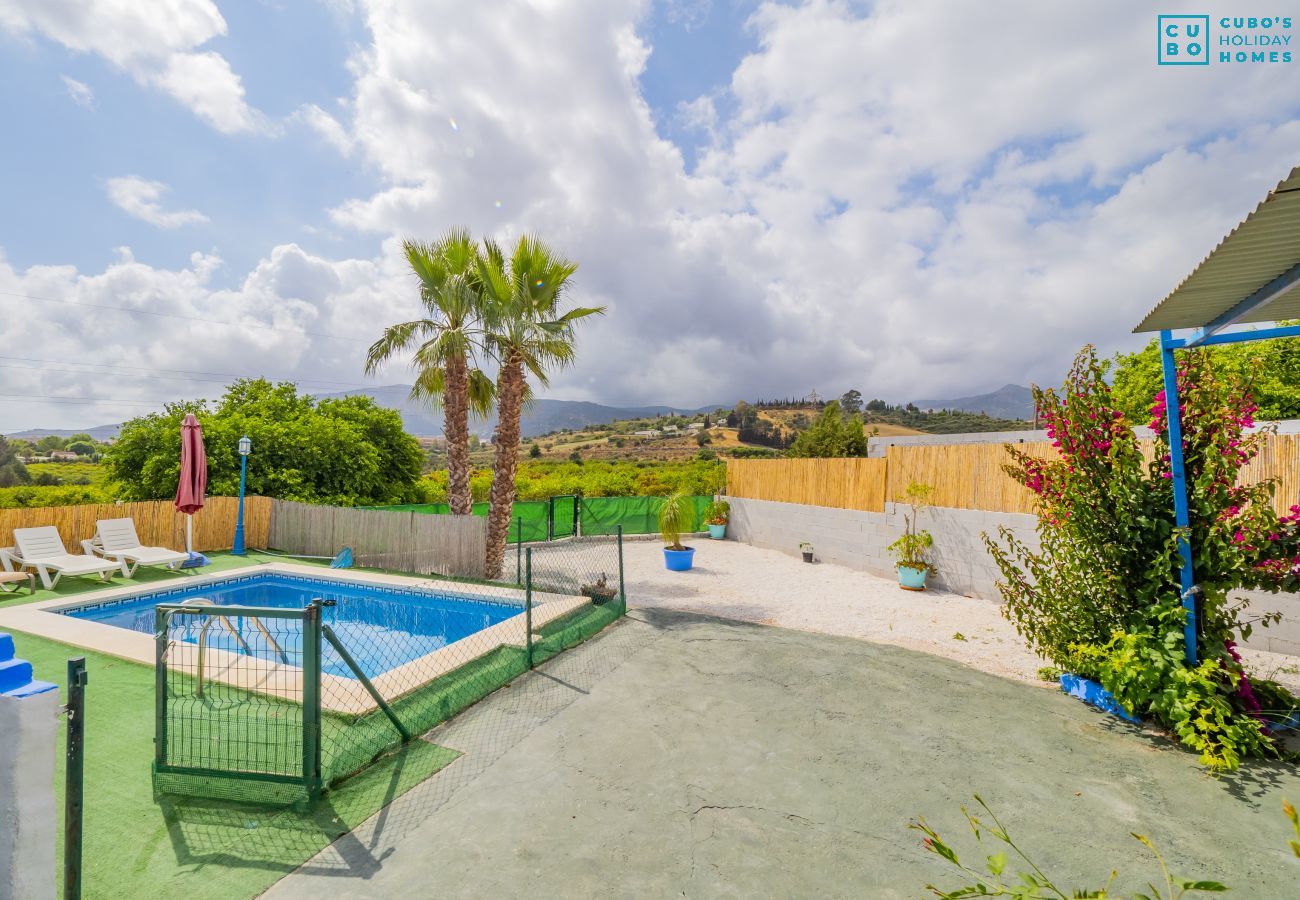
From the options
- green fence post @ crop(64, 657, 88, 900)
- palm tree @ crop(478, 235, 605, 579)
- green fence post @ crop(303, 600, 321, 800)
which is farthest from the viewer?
palm tree @ crop(478, 235, 605, 579)

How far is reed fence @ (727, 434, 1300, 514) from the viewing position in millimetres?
6708

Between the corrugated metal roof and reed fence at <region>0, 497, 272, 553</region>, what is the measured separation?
1573 centimetres

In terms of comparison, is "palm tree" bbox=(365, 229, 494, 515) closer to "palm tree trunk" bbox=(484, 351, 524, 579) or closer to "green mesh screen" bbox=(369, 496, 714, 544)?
"palm tree trunk" bbox=(484, 351, 524, 579)

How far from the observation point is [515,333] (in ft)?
33.3

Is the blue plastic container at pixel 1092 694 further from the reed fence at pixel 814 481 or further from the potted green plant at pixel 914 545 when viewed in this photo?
the reed fence at pixel 814 481

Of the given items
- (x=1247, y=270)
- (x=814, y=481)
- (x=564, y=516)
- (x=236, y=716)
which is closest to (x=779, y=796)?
(x=236, y=716)

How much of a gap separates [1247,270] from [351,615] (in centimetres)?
1101

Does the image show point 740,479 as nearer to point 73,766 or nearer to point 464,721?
point 464,721

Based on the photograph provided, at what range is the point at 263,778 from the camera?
3.80 meters

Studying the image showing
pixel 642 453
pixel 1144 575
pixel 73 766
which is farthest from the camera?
pixel 642 453

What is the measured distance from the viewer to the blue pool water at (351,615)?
7.06 metres

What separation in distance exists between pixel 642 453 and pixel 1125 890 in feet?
205

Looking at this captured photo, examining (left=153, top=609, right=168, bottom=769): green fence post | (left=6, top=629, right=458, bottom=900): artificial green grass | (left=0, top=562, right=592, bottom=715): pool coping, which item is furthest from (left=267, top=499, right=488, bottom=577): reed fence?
(left=153, top=609, right=168, bottom=769): green fence post

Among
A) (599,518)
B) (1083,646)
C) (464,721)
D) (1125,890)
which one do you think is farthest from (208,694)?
(599,518)
